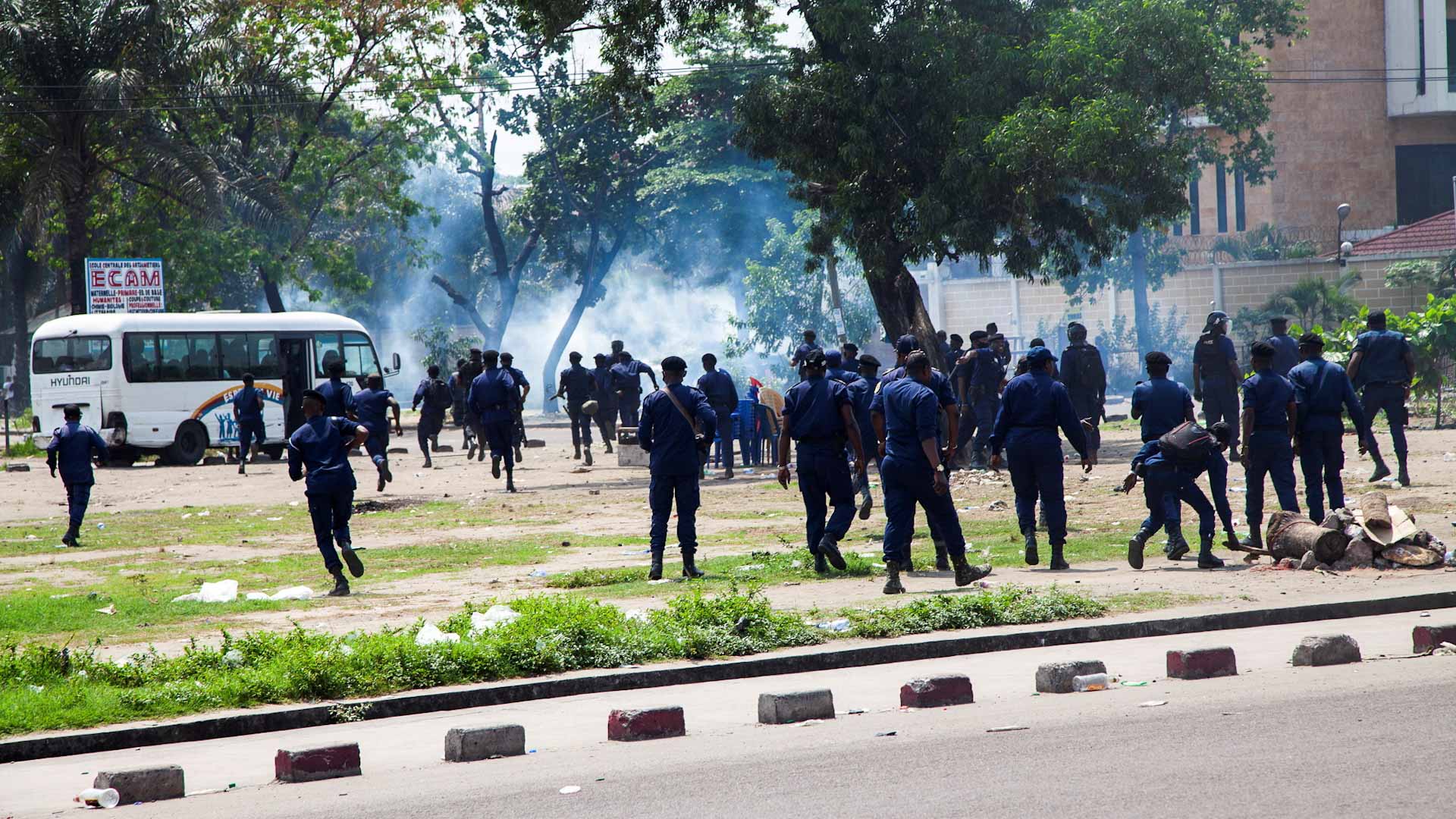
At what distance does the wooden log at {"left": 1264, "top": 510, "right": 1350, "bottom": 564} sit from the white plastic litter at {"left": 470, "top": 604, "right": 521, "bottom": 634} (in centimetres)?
543

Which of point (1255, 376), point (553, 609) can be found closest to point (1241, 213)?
point (1255, 376)

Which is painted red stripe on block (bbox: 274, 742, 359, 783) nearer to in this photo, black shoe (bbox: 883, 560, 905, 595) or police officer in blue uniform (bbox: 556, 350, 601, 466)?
black shoe (bbox: 883, 560, 905, 595)

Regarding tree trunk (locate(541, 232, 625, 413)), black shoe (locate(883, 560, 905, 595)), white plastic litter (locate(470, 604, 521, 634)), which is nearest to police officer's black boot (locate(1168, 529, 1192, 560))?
black shoe (locate(883, 560, 905, 595))

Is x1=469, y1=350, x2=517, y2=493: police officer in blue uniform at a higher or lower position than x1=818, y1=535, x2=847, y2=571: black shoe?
higher

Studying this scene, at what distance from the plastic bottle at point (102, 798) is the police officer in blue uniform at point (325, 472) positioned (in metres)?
5.91

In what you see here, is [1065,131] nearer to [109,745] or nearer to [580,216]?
[109,745]

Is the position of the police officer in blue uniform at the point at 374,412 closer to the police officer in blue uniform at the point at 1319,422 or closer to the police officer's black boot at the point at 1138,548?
the police officer's black boot at the point at 1138,548

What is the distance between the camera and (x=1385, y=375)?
1628 centimetres

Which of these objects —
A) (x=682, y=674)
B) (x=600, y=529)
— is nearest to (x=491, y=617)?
(x=682, y=674)

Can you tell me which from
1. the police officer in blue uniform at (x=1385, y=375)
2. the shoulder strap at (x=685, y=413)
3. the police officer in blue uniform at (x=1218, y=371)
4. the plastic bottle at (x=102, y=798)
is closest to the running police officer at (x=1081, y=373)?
the police officer in blue uniform at (x=1218, y=371)

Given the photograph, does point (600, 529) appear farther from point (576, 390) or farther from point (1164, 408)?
point (576, 390)

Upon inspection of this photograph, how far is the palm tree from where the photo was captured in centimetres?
3203

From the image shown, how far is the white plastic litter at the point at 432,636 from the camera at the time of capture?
870cm

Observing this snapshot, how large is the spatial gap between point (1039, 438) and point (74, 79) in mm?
27081
